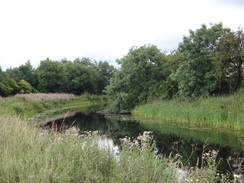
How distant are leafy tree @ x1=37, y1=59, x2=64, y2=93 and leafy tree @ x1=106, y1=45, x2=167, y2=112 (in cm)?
2441

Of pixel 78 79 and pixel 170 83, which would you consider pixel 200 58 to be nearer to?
pixel 170 83

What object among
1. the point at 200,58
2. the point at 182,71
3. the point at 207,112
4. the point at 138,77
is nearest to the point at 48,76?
the point at 138,77

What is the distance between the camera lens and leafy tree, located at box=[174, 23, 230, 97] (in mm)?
19281

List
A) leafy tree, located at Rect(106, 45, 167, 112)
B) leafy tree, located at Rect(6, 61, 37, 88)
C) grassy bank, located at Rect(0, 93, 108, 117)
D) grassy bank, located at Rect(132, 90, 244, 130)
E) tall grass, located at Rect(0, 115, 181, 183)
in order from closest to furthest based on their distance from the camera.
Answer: tall grass, located at Rect(0, 115, 181, 183), grassy bank, located at Rect(132, 90, 244, 130), grassy bank, located at Rect(0, 93, 108, 117), leafy tree, located at Rect(106, 45, 167, 112), leafy tree, located at Rect(6, 61, 37, 88)

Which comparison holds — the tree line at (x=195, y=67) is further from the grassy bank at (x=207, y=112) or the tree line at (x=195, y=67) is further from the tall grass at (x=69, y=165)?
the tall grass at (x=69, y=165)

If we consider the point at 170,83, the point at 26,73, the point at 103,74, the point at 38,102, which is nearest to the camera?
the point at 170,83

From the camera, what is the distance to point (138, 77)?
26375 mm

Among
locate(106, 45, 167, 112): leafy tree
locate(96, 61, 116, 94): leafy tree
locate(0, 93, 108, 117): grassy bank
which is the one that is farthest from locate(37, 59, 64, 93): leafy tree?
locate(106, 45, 167, 112): leafy tree

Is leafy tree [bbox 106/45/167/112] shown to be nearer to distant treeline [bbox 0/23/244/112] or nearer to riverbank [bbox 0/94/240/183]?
distant treeline [bbox 0/23/244/112]

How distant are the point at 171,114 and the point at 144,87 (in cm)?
785

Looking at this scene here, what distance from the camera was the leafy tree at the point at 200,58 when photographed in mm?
19281

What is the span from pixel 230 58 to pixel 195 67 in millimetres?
2751

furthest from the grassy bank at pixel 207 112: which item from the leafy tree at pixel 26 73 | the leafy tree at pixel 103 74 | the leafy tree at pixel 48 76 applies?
the leafy tree at pixel 103 74

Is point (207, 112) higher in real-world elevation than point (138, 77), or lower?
lower
